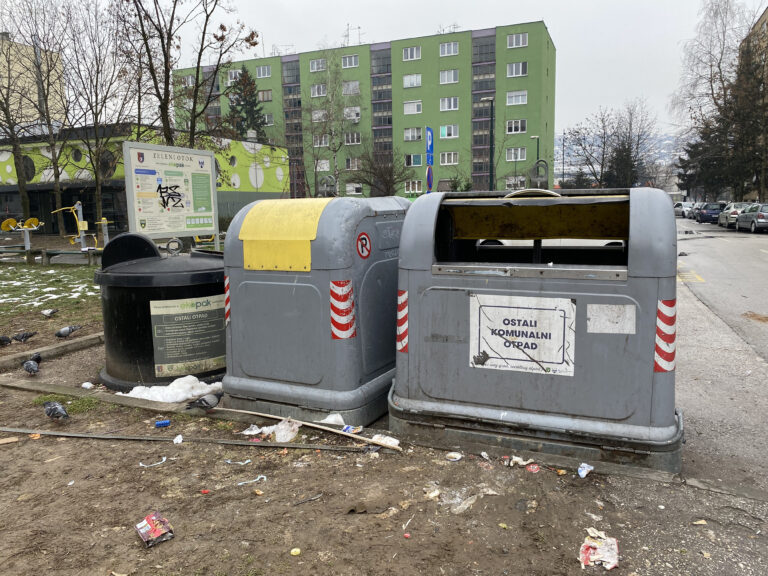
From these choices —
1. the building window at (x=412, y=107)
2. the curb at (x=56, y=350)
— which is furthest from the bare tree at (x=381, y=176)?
the curb at (x=56, y=350)

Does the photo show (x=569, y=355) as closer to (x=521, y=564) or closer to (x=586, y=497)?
(x=586, y=497)

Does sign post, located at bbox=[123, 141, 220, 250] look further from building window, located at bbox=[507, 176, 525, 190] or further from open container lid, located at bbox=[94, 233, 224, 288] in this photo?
building window, located at bbox=[507, 176, 525, 190]

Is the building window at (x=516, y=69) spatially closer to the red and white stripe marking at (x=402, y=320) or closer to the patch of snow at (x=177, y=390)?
the patch of snow at (x=177, y=390)

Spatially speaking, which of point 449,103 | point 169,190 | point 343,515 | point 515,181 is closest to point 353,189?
point 449,103

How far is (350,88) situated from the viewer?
61.4m

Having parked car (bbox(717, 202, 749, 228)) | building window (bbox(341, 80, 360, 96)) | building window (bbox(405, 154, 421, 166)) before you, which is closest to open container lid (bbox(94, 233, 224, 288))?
parked car (bbox(717, 202, 749, 228))

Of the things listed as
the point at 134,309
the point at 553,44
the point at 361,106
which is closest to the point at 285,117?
the point at 361,106

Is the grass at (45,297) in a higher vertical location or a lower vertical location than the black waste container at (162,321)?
lower

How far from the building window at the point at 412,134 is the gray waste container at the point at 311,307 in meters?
57.4

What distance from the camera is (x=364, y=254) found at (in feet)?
13.4

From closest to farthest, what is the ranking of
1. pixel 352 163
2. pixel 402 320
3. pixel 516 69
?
pixel 402 320, pixel 516 69, pixel 352 163

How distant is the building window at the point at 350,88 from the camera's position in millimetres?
61031

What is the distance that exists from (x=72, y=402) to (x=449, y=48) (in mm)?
58508

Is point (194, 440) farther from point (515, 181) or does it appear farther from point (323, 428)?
point (515, 181)
